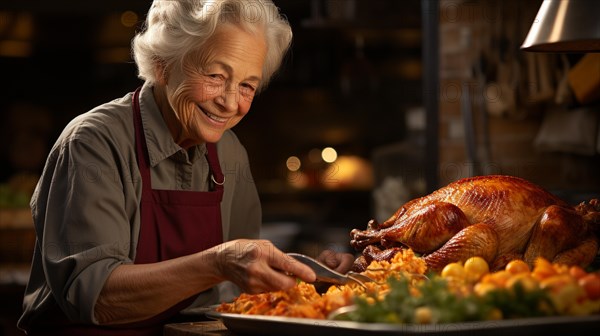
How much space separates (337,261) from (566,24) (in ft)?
2.56

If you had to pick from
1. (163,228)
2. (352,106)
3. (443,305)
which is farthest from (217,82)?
(352,106)

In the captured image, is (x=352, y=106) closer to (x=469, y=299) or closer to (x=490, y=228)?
(x=490, y=228)

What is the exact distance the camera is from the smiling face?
200 cm

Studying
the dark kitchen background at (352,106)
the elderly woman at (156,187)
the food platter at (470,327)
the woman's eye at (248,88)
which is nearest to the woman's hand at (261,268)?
the elderly woman at (156,187)

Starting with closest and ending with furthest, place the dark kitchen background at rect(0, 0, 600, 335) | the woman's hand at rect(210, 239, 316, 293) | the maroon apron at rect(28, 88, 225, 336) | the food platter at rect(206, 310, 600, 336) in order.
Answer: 1. the food platter at rect(206, 310, 600, 336)
2. the woman's hand at rect(210, 239, 316, 293)
3. the maroon apron at rect(28, 88, 225, 336)
4. the dark kitchen background at rect(0, 0, 600, 335)

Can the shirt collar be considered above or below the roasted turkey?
above

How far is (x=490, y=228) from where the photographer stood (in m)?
1.86

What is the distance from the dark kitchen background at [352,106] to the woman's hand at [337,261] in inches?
47.4

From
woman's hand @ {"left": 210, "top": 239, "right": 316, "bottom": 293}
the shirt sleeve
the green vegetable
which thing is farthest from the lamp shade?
the shirt sleeve

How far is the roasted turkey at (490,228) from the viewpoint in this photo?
1838 millimetres

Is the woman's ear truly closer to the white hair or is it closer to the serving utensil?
the white hair

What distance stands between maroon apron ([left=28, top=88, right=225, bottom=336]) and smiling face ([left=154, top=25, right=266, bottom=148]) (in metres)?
0.12

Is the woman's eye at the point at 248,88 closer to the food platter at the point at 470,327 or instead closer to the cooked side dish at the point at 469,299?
the cooked side dish at the point at 469,299

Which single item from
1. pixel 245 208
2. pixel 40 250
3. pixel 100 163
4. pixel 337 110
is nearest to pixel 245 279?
pixel 100 163
